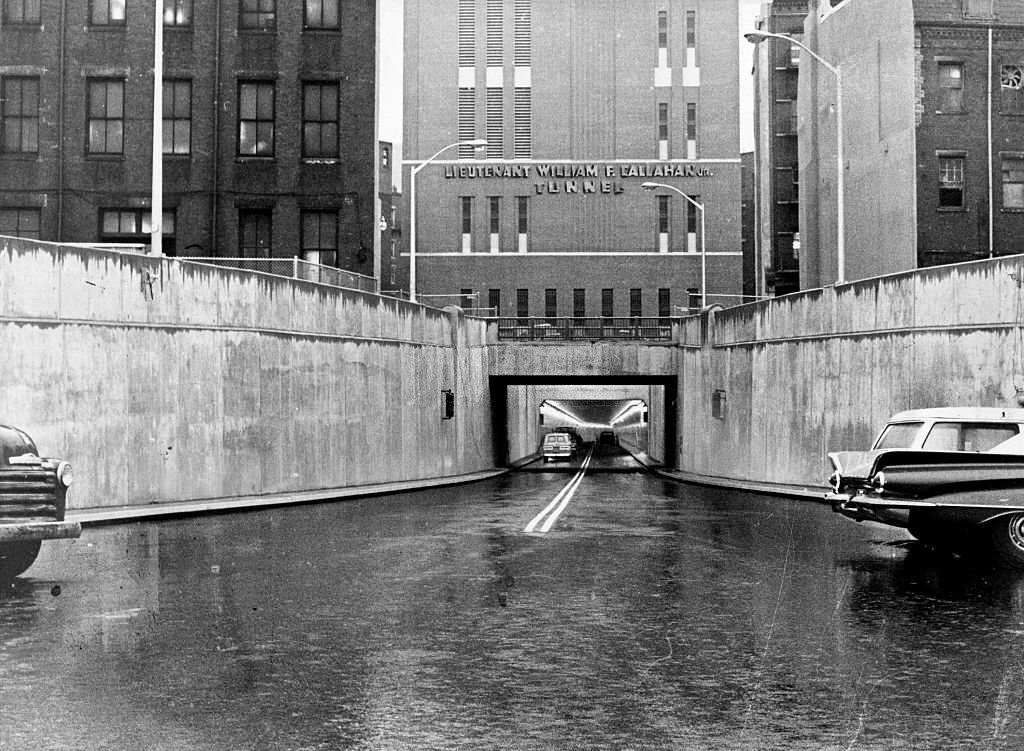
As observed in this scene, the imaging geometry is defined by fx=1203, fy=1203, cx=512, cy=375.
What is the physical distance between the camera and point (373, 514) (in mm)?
21938

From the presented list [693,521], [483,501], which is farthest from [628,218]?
[693,521]

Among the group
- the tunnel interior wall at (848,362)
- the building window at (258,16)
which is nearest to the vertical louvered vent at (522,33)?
the building window at (258,16)

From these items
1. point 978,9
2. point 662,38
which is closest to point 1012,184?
point 978,9

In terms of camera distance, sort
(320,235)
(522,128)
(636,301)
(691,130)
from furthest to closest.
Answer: (522,128) < (691,130) < (636,301) < (320,235)

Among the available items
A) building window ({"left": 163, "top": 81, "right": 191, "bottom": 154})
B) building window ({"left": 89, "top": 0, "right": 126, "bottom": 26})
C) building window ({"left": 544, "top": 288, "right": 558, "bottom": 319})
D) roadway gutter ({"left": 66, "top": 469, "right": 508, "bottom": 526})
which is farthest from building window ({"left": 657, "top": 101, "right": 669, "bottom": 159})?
roadway gutter ({"left": 66, "top": 469, "right": 508, "bottom": 526})

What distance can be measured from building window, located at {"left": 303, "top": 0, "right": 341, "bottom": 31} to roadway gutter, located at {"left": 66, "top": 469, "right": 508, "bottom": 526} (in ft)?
64.7

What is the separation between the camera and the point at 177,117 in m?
A: 43.7

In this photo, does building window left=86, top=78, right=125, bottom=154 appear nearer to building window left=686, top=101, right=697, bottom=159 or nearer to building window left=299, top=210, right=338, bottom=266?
building window left=299, top=210, right=338, bottom=266

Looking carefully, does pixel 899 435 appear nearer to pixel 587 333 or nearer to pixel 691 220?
pixel 587 333

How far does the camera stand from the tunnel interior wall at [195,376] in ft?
70.2

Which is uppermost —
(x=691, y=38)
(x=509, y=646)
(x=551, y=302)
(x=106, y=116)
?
(x=691, y=38)

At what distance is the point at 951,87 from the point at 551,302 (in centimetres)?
2823

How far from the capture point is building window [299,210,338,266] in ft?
145

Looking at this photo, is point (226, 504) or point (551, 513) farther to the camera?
point (226, 504)
